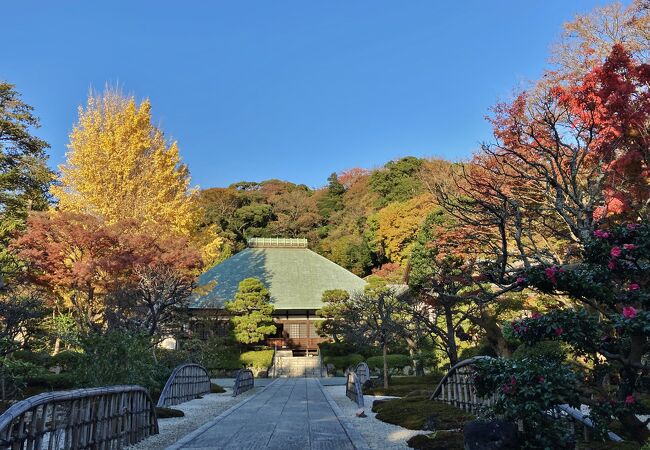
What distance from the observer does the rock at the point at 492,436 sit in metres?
4.78

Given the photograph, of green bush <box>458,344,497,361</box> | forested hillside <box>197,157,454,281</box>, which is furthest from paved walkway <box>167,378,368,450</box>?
forested hillside <box>197,157,454,281</box>

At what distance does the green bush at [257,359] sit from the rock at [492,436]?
2113cm

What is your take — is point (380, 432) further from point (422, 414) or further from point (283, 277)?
point (283, 277)

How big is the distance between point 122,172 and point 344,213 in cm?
3165

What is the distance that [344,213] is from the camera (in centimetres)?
4881

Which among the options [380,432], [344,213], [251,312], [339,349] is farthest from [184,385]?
[344,213]

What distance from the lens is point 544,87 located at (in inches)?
527

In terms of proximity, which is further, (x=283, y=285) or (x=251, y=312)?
(x=283, y=285)

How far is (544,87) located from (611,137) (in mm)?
3645

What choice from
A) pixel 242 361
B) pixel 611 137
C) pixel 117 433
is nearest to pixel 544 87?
pixel 611 137

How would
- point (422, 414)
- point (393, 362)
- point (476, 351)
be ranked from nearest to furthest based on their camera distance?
point (422, 414) → point (476, 351) → point (393, 362)

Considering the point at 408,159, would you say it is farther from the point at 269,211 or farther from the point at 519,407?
the point at 519,407

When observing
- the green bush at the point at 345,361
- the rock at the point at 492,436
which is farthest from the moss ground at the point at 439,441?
the green bush at the point at 345,361

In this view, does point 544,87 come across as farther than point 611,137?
Yes
